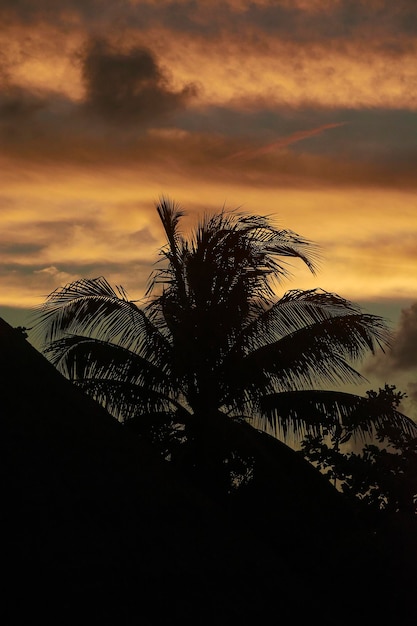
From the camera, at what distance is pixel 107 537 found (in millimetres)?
5688

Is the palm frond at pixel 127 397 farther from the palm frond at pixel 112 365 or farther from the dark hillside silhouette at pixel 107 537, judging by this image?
the dark hillside silhouette at pixel 107 537

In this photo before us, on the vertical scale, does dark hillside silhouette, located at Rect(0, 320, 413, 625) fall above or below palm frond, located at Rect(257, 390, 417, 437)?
below

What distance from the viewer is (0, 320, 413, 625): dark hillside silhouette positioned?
5.02 metres

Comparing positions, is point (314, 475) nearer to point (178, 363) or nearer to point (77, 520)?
point (178, 363)

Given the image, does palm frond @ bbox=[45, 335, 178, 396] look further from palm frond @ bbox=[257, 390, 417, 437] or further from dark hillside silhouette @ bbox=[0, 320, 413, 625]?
dark hillside silhouette @ bbox=[0, 320, 413, 625]

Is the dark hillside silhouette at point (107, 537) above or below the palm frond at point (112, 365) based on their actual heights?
below

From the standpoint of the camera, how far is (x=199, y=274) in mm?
Answer: 14391

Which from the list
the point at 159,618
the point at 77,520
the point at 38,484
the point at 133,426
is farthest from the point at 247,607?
the point at 133,426

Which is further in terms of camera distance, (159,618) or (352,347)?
(352,347)

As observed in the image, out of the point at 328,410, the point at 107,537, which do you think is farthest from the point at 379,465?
the point at 107,537

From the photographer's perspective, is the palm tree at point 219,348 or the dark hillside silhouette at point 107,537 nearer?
the dark hillside silhouette at point 107,537

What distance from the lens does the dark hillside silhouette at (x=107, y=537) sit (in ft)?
16.5

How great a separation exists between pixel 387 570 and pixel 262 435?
172 inches

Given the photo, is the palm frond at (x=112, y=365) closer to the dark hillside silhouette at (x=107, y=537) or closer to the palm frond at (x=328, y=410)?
the palm frond at (x=328, y=410)
